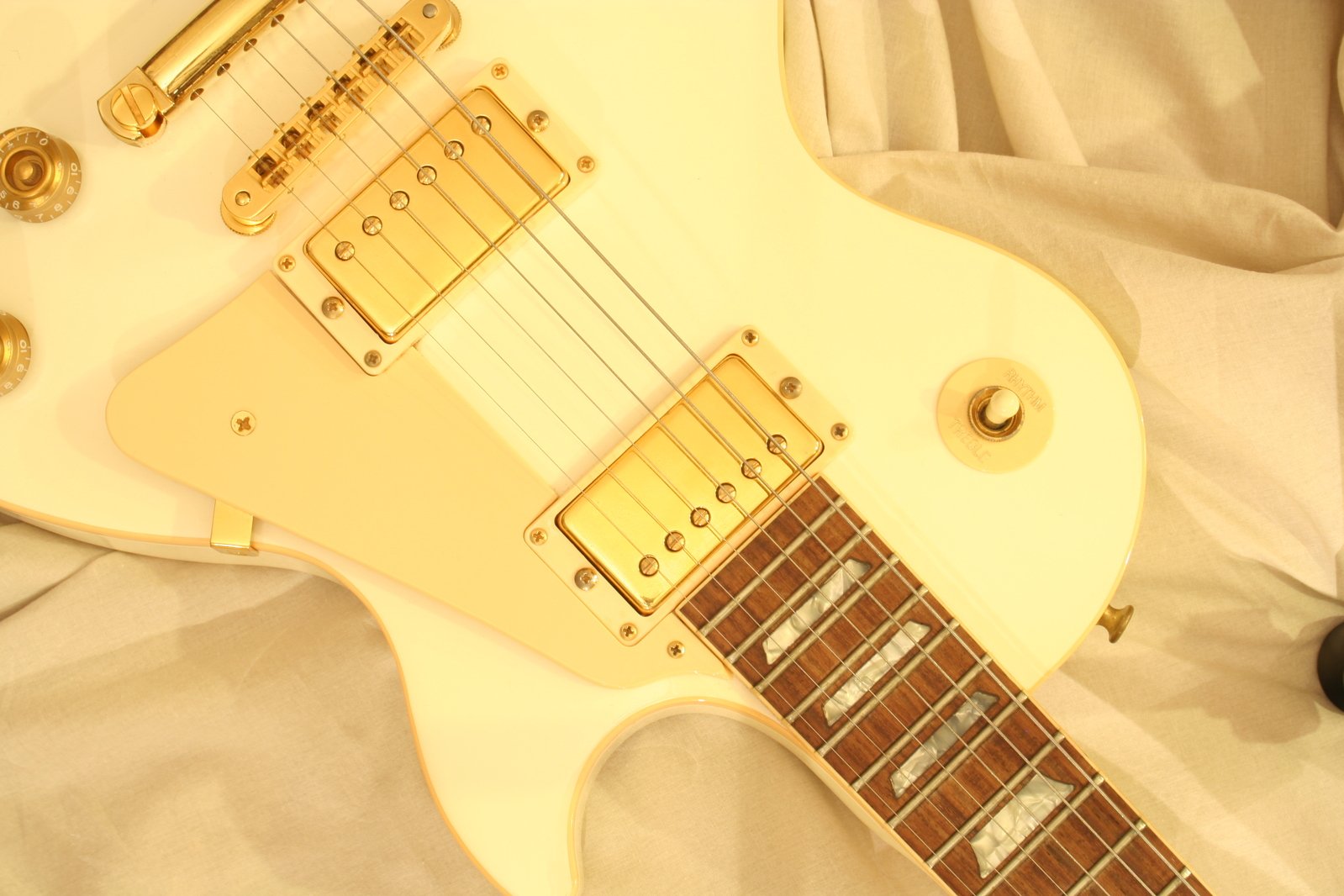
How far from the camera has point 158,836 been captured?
3.08 ft

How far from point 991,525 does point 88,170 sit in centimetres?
74

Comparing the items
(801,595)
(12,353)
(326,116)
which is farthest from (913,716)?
(12,353)

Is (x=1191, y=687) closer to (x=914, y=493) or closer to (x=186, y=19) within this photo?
(x=914, y=493)

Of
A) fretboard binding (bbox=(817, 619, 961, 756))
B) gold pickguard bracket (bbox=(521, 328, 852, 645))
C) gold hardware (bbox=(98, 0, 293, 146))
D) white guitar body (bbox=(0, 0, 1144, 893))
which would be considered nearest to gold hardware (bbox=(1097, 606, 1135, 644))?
white guitar body (bbox=(0, 0, 1144, 893))

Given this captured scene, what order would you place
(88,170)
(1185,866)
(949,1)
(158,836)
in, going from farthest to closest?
(949,1)
(158,836)
(88,170)
(1185,866)

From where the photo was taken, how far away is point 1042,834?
2.35 ft

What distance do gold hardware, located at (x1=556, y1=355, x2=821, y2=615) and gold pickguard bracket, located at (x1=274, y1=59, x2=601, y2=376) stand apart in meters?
0.18

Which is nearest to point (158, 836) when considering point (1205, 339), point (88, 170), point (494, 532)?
point (494, 532)

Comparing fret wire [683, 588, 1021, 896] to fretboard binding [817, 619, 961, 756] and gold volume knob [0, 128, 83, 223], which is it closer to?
fretboard binding [817, 619, 961, 756]

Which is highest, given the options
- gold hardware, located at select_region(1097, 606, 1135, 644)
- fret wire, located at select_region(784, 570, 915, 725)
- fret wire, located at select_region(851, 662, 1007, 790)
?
fret wire, located at select_region(784, 570, 915, 725)

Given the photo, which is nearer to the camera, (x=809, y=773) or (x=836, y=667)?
(x=836, y=667)

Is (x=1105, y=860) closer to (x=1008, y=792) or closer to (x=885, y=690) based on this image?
(x=1008, y=792)

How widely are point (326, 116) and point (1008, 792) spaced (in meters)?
0.70

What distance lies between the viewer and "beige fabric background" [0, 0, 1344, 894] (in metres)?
0.94
